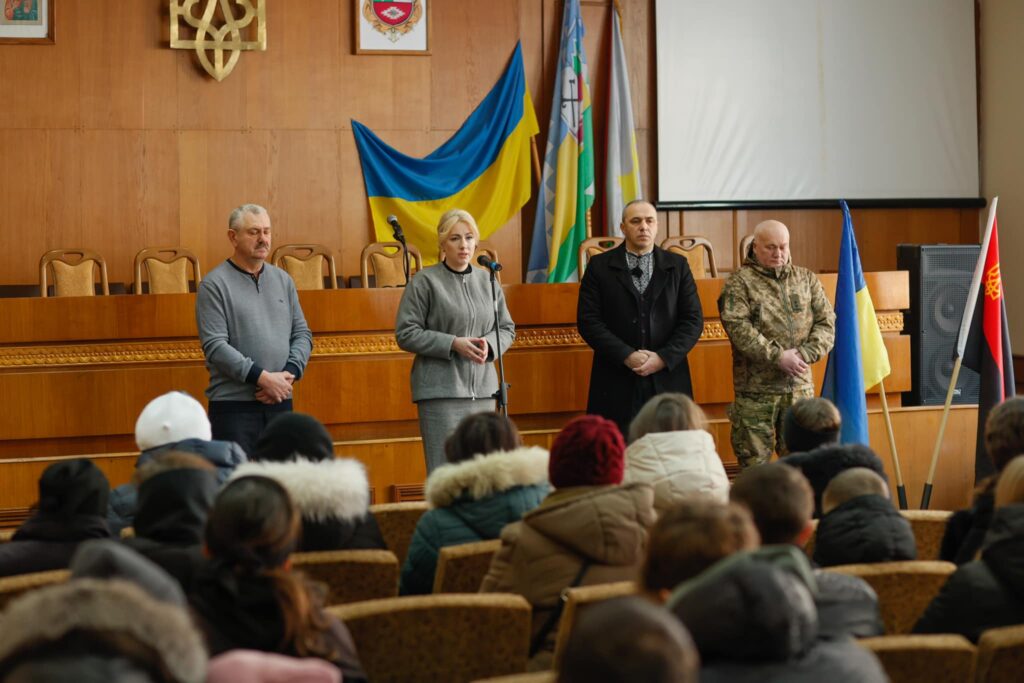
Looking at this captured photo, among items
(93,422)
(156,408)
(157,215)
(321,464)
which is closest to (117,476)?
(93,422)

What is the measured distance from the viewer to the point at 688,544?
5.78ft

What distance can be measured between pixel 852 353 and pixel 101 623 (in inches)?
179

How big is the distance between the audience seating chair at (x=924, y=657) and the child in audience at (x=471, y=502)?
1112 mm

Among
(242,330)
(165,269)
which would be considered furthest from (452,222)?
(165,269)

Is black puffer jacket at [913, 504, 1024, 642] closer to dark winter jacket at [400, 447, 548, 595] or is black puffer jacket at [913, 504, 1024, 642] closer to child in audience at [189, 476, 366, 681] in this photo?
dark winter jacket at [400, 447, 548, 595]

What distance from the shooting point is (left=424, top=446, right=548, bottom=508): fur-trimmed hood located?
10.0 feet

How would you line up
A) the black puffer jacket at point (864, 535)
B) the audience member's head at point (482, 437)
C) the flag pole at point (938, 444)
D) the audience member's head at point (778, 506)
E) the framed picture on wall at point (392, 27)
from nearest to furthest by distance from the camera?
the audience member's head at point (778, 506), the black puffer jacket at point (864, 535), the audience member's head at point (482, 437), the flag pole at point (938, 444), the framed picture on wall at point (392, 27)

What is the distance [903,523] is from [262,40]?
21.9 feet

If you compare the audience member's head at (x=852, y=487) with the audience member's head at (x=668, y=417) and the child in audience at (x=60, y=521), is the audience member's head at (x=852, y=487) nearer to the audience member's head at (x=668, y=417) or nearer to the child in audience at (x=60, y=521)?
the audience member's head at (x=668, y=417)

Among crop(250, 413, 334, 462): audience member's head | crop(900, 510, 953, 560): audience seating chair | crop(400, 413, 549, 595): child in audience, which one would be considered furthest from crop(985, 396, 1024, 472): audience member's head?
crop(250, 413, 334, 462): audience member's head

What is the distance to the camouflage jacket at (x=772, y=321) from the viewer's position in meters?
5.16

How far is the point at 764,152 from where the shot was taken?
9.21 m

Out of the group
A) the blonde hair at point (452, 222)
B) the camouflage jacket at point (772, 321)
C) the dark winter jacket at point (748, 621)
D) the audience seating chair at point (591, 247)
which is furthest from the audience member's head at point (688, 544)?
the audience seating chair at point (591, 247)

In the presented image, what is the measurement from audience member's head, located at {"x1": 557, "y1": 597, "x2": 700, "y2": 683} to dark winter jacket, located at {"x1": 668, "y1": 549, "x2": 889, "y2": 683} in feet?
0.77
